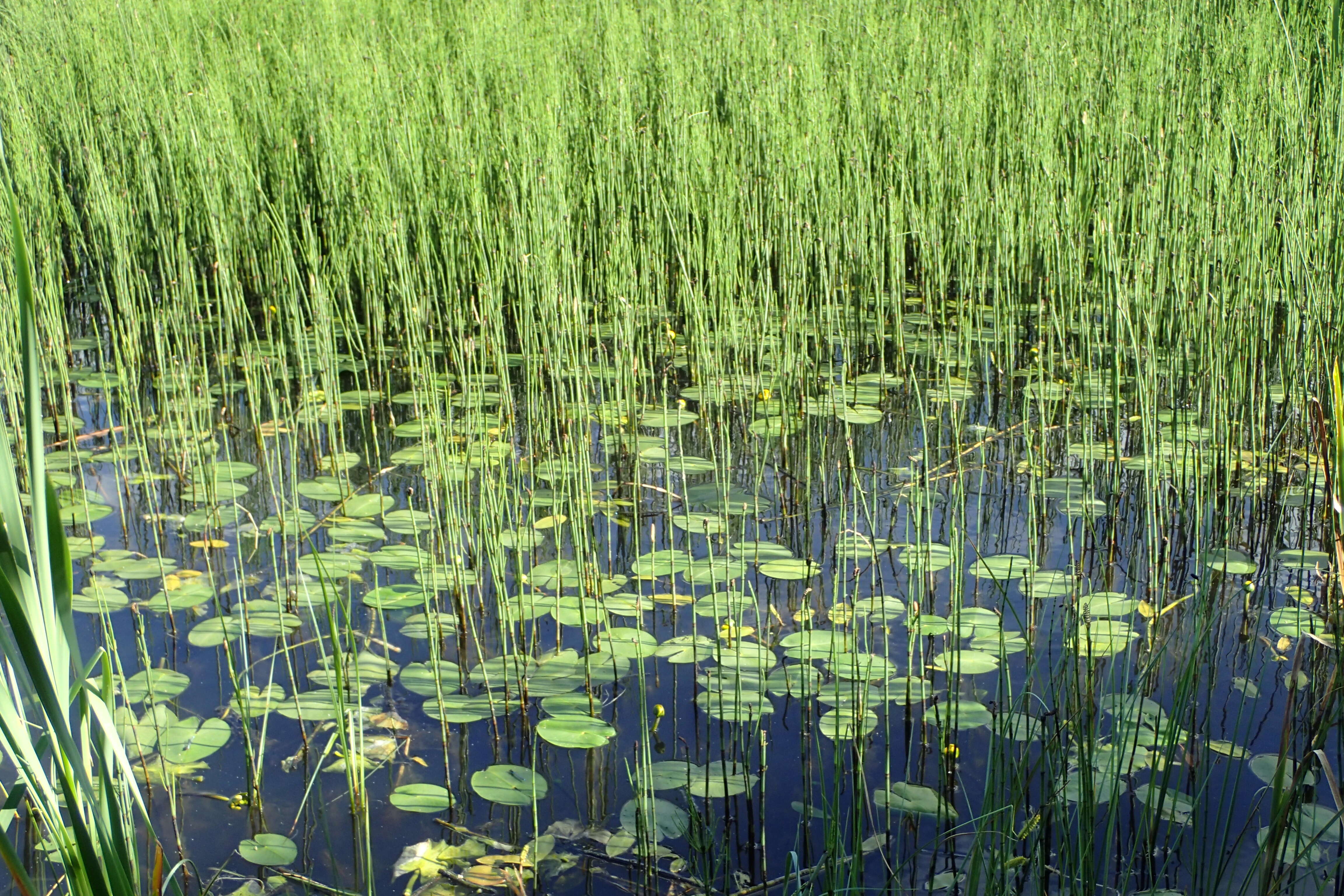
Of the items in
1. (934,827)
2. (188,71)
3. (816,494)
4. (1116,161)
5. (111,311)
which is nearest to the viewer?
(934,827)

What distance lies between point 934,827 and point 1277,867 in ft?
1.33

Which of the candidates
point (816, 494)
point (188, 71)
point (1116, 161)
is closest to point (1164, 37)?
point (1116, 161)

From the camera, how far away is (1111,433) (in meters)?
2.47

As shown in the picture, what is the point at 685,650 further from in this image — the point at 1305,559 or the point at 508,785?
the point at 1305,559

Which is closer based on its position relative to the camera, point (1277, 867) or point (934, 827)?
A: point (1277, 867)

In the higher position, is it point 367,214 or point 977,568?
point 367,214

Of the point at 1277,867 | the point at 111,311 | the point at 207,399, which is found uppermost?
the point at 111,311

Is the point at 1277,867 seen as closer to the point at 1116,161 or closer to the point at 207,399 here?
the point at 1116,161

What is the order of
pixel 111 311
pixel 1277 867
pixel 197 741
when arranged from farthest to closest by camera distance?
pixel 111 311, pixel 197 741, pixel 1277 867

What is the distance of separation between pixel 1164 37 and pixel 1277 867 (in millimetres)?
4270

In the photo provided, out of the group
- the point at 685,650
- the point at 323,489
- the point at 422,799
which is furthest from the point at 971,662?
the point at 323,489

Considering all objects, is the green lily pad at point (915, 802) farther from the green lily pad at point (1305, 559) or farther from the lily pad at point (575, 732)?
the green lily pad at point (1305, 559)

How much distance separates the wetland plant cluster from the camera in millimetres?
1375

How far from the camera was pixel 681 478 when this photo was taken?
2.40m
